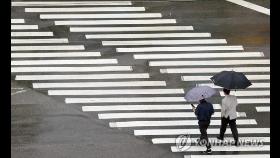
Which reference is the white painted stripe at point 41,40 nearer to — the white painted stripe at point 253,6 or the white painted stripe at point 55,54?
the white painted stripe at point 55,54

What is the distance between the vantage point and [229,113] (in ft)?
51.8

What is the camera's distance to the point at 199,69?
20.9m

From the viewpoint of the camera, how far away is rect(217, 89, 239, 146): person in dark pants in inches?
617

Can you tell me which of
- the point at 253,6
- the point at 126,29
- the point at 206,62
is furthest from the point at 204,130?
the point at 253,6

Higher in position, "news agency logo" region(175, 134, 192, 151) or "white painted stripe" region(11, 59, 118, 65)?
"white painted stripe" region(11, 59, 118, 65)

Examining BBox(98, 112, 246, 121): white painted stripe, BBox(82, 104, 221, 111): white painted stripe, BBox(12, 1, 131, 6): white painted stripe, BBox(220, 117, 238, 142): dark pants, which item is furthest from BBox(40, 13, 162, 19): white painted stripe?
BBox(220, 117, 238, 142): dark pants

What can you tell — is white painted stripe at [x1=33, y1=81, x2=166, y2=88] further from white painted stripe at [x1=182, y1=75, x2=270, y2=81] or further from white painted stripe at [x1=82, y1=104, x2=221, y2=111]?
white painted stripe at [x1=82, y1=104, x2=221, y2=111]

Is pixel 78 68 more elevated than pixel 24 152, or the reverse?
pixel 78 68

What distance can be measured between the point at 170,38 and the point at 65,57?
3.69 meters

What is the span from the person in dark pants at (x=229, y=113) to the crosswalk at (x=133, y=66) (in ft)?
1.35

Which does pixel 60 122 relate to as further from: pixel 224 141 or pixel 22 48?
pixel 22 48

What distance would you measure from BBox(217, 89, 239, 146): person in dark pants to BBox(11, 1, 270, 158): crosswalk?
410 millimetres
